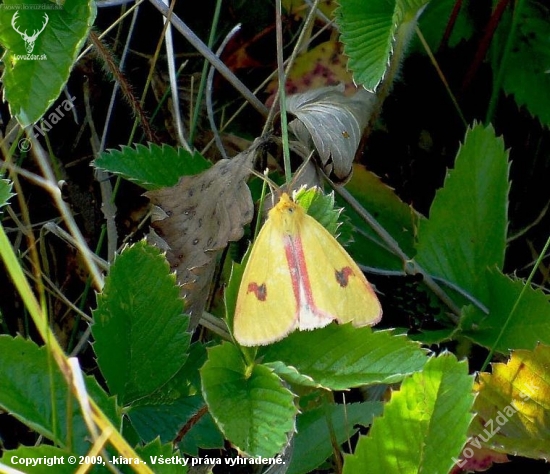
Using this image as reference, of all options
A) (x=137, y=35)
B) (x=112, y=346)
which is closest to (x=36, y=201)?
(x=137, y=35)

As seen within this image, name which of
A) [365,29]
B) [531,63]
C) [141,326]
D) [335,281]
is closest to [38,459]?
[141,326]

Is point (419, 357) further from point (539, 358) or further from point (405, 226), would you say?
point (405, 226)

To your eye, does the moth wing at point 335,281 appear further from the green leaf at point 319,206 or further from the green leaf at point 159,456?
the green leaf at point 159,456

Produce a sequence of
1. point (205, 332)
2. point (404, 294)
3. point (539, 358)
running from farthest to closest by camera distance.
→ point (404, 294)
point (205, 332)
point (539, 358)

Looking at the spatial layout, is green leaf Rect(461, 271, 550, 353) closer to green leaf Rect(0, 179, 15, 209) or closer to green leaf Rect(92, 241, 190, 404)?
green leaf Rect(92, 241, 190, 404)

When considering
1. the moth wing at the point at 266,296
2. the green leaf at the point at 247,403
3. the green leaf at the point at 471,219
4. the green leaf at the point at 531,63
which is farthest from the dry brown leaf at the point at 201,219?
the green leaf at the point at 531,63

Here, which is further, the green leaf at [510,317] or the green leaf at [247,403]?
the green leaf at [510,317]

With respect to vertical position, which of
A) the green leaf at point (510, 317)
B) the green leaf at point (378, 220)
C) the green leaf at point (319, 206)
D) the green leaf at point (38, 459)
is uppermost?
the green leaf at point (319, 206)
